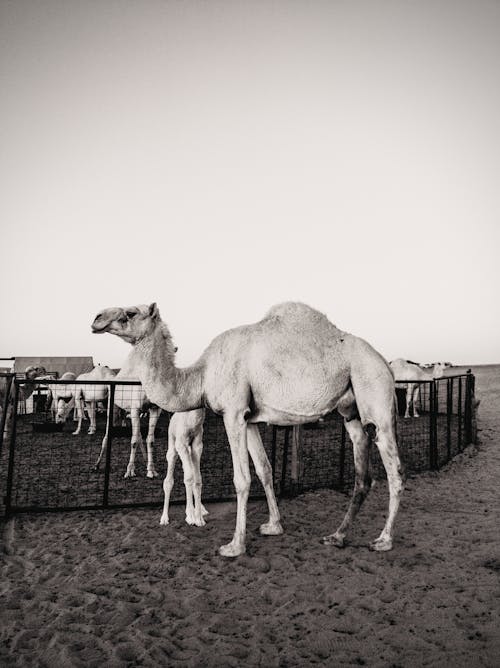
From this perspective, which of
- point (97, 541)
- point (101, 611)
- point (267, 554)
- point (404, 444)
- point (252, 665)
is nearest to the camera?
point (252, 665)

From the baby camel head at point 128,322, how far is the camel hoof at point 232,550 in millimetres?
2403

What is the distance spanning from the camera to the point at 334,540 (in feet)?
16.0

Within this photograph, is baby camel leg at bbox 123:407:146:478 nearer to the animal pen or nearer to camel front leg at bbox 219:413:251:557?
the animal pen

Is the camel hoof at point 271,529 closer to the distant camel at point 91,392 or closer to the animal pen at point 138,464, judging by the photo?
the animal pen at point 138,464

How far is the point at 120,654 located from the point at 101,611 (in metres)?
0.63

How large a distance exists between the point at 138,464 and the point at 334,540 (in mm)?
6094

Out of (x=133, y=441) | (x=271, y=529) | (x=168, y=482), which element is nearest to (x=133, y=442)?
(x=133, y=441)

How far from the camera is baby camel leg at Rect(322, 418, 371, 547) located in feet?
16.1

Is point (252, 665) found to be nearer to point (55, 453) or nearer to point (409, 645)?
point (409, 645)

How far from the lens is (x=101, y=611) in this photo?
3410 mm

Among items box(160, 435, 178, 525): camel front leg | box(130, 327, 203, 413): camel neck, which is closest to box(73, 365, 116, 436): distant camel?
box(160, 435, 178, 525): camel front leg

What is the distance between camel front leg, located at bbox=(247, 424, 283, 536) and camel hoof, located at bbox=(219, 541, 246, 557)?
708 millimetres

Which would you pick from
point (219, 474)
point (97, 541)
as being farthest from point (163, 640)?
point (219, 474)

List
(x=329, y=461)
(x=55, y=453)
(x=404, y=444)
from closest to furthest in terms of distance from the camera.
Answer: (x=329, y=461), (x=55, y=453), (x=404, y=444)
